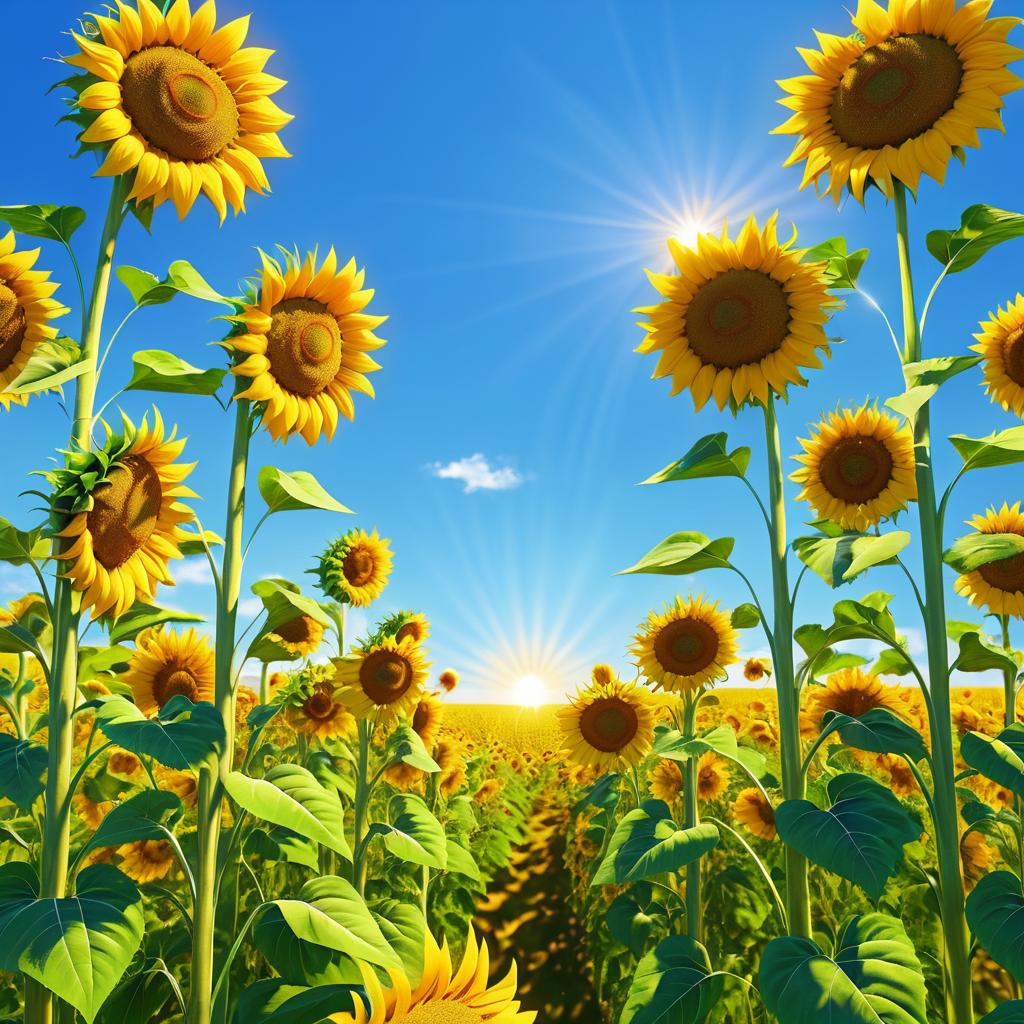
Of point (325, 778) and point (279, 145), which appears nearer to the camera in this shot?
point (279, 145)

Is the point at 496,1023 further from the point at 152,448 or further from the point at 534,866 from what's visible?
the point at 534,866

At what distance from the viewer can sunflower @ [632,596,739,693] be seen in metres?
5.14

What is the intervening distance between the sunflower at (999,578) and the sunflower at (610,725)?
94.1 inches

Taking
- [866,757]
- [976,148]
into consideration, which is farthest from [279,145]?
[866,757]

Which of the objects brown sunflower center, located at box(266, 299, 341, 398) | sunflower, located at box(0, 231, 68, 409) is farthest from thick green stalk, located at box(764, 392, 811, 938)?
sunflower, located at box(0, 231, 68, 409)

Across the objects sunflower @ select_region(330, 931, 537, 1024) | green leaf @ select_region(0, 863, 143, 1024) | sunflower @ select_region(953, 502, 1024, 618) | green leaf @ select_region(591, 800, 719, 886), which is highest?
sunflower @ select_region(953, 502, 1024, 618)

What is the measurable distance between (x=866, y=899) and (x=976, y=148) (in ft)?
19.1

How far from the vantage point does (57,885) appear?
2.95 metres

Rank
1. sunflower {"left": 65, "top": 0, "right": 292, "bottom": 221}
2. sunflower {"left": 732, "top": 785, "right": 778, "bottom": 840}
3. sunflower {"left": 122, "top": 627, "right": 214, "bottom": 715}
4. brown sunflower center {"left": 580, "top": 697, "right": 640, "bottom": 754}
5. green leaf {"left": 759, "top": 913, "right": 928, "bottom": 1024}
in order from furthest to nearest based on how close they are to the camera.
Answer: sunflower {"left": 732, "top": 785, "right": 778, "bottom": 840} < brown sunflower center {"left": 580, "top": 697, "right": 640, "bottom": 754} < sunflower {"left": 122, "top": 627, "right": 214, "bottom": 715} < sunflower {"left": 65, "top": 0, "right": 292, "bottom": 221} < green leaf {"left": 759, "top": 913, "right": 928, "bottom": 1024}

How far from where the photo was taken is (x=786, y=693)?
339cm

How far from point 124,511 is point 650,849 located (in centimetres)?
268

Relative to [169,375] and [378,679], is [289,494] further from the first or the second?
[378,679]

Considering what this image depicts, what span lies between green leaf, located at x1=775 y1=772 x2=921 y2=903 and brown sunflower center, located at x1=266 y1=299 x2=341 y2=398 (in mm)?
2751

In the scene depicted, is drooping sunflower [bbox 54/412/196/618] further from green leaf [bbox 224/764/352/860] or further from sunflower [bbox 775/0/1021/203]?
sunflower [bbox 775/0/1021/203]
